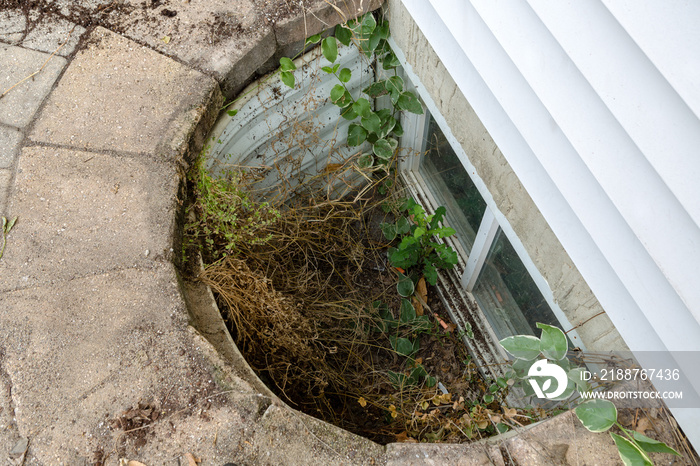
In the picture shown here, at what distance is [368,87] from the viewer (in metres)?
2.62

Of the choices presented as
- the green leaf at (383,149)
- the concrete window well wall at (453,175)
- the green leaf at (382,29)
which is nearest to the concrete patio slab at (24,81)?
the concrete window well wall at (453,175)

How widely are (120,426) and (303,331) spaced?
0.93 metres

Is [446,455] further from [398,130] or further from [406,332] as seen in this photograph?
[398,130]

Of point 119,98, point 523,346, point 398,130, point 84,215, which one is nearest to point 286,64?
point 119,98

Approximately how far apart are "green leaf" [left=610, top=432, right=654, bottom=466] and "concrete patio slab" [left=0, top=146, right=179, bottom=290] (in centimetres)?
160

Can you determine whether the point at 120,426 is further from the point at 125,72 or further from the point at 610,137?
the point at 610,137

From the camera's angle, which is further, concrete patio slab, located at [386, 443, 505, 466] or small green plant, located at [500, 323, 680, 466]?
concrete patio slab, located at [386, 443, 505, 466]

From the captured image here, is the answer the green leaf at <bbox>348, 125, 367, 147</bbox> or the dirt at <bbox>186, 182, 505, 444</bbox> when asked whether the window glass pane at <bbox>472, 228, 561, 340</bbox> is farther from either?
the green leaf at <bbox>348, 125, 367, 147</bbox>

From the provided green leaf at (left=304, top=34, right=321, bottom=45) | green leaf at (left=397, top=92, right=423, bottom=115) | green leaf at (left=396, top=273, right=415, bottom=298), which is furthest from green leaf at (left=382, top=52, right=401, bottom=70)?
green leaf at (left=396, top=273, right=415, bottom=298)

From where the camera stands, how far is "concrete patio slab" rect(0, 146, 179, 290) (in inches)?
71.1

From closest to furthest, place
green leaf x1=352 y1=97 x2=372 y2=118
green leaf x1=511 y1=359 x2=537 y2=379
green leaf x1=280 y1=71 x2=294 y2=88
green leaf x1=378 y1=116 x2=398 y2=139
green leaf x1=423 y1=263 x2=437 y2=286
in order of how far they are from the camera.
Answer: green leaf x1=511 y1=359 x2=537 y2=379 → green leaf x1=280 y1=71 x2=294 y2=88 → green leaf x1=352 y1=97 x2=372 y2=118 → green leaf x1=378 y1=116 x2=398 y2=139 → green leaf x1=423 y1=263 x2=437 y2=286

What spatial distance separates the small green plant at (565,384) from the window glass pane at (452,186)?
100 cm

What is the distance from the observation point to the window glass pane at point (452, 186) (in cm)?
267

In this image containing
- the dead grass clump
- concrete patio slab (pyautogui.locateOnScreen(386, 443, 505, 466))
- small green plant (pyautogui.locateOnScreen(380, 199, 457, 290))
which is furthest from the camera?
small green plant (pyautogui.locateOnScreen(380, 199, 457, 290))
